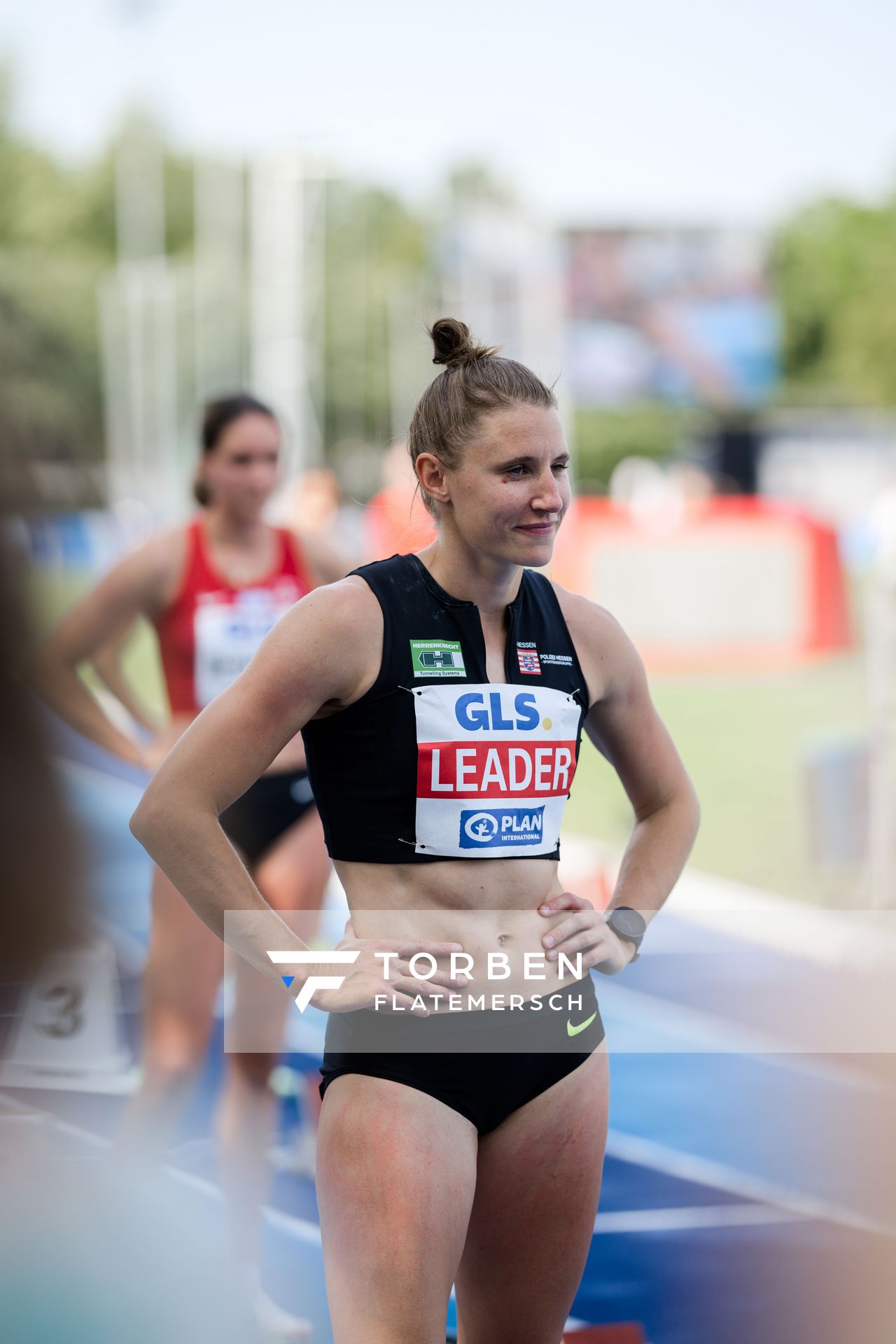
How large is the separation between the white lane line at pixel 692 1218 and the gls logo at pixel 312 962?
98.3 inches

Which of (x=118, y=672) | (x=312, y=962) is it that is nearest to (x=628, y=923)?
(x=312, y=962)

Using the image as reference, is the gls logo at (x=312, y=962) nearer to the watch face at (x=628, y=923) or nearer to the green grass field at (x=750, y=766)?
the watch face at (x=628, y=923)

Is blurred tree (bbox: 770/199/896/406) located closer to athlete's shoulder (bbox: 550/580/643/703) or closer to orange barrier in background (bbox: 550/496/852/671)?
orange barrier in background (bbox: 550/496/852/671)

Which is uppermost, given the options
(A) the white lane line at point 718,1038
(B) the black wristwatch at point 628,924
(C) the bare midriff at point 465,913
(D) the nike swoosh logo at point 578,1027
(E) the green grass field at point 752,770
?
(C) the bare midriff at point 465,913

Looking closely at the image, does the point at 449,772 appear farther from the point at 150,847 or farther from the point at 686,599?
the point at 686,599

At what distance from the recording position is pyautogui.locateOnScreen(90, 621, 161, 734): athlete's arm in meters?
4.61

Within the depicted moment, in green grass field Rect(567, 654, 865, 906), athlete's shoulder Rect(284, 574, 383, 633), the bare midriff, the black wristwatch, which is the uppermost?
athlete's shoulder Rect(284, 574, 383, 633)

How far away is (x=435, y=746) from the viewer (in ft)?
7.59

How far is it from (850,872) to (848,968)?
6.32 feet

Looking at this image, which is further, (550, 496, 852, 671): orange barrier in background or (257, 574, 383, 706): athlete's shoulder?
(550, 496, 852, 671): orange barrier in background

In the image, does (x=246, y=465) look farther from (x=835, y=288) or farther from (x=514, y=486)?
(x=835, y=288)

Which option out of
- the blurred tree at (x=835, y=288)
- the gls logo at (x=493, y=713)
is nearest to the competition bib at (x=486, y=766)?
the gls logo at (x=493, y=713)

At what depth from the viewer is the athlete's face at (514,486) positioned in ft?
7.63

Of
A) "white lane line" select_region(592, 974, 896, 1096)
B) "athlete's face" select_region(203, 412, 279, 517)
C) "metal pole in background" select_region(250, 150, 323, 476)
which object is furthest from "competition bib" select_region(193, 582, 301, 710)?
"metal pole in background" select_region(250, 150, 323, 476)
